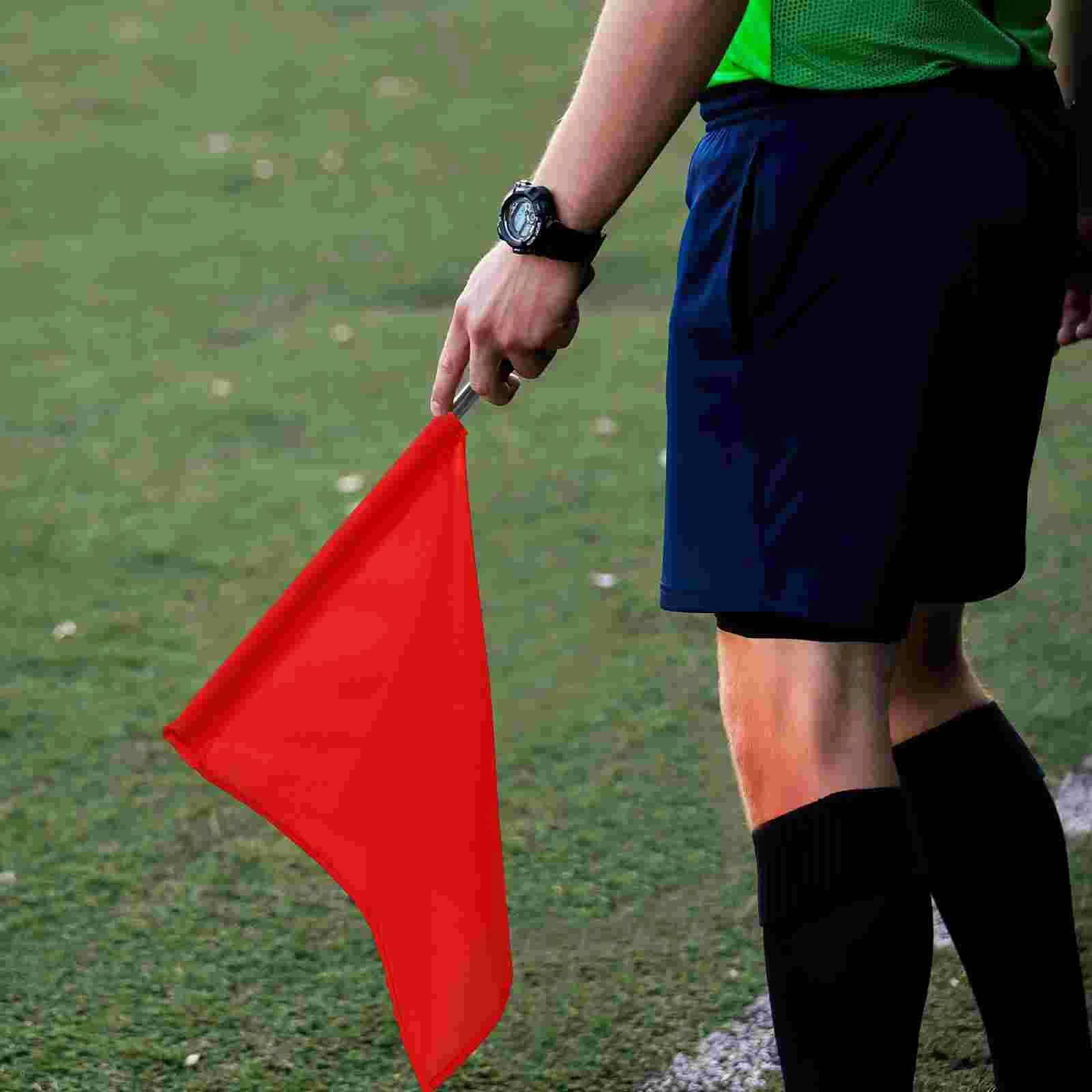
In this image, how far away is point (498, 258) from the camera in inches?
56.1

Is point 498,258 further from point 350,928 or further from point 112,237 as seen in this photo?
point 112,237

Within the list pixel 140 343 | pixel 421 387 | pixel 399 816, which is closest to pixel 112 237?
pixel 140 343

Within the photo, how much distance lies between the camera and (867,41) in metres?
1.35

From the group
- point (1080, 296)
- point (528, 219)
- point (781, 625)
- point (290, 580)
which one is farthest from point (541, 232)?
point (290, 580)

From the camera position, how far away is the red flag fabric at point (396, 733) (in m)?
1.58

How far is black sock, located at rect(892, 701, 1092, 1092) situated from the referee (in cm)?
20

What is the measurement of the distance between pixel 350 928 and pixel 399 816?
31.7 inches

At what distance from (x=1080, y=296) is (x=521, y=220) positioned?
0.77 meters

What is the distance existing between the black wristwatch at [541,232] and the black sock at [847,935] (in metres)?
0.51

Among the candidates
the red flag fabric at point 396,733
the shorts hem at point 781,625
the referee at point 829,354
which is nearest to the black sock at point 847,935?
the referee at point 829,354

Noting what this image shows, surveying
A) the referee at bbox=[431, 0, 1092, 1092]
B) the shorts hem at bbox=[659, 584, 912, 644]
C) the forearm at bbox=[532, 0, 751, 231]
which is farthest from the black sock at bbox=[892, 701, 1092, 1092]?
the forearm at bbox=[532, 0, 751, 231]

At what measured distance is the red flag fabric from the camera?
1575mm

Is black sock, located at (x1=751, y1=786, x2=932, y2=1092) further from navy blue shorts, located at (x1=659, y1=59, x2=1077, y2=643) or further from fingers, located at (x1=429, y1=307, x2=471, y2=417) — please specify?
fingers, located at (x1=429, y1=307, x2=471, y2=417)

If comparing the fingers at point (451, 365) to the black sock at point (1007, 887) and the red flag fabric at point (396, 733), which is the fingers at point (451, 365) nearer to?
the red flag fabric at point (396, 733)
